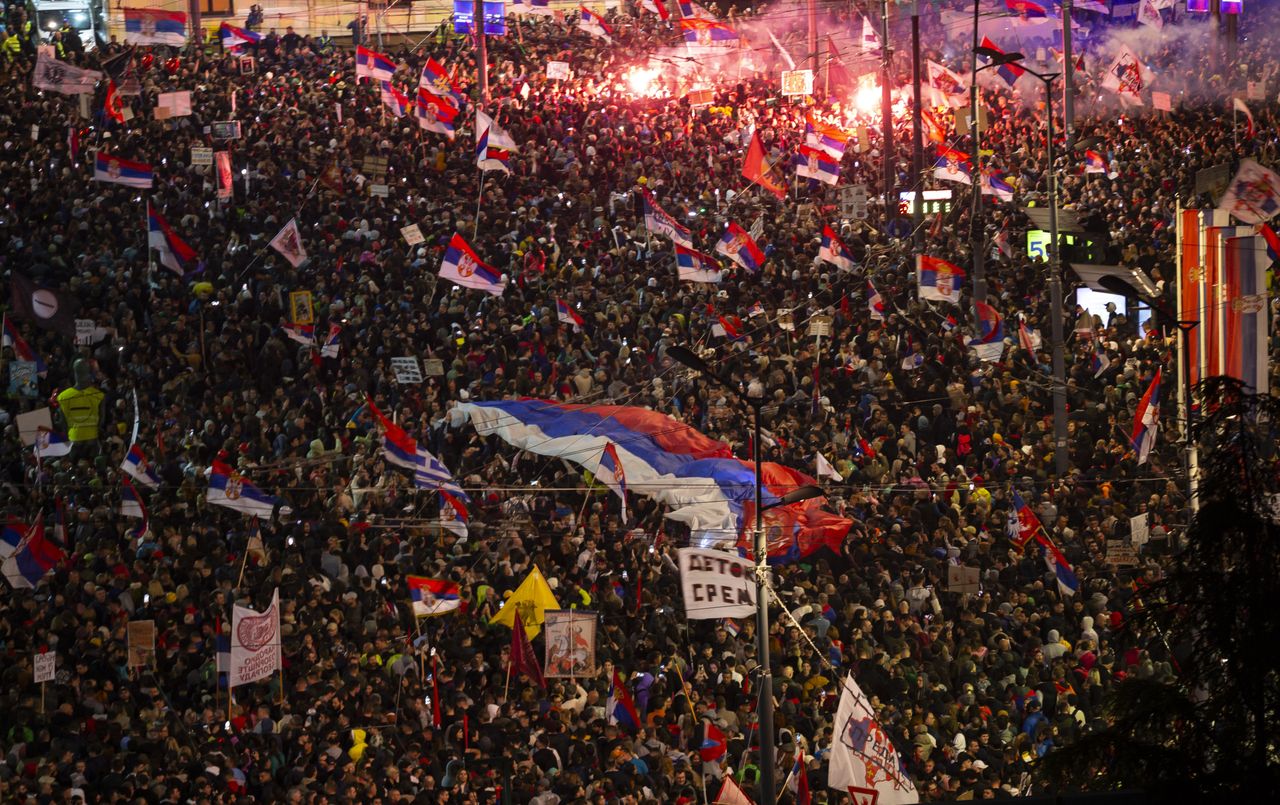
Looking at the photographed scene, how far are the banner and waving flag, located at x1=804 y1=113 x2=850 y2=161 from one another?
19867 millimetres

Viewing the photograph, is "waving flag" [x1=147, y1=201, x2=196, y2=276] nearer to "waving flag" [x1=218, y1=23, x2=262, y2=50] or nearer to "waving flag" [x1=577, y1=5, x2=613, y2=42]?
"waving flag" [x1=218, y1=23, x2=262, y2=50]

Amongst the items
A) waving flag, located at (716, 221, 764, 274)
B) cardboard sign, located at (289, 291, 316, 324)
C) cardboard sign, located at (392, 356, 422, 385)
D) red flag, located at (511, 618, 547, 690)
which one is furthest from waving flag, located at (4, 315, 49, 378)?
waving flag, located at (716, 221, 764, 274)

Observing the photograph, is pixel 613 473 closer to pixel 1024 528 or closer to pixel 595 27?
pixel 1024 528

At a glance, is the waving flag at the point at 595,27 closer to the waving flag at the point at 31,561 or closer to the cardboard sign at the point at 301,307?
the cardboard sign at the point at 301,307

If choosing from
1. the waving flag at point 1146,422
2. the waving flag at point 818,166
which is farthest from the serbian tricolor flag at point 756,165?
the waving flag at point 1146,422

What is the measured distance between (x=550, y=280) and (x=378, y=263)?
2941 mm

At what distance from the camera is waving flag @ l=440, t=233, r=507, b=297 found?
28.8 meters

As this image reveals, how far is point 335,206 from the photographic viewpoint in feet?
109

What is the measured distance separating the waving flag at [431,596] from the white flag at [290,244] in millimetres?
10206

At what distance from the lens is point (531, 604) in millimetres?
21094

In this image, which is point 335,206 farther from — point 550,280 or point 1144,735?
point 1144,735

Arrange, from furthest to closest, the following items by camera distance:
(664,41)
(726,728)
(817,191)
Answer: (664,41), (817,191), (726,728)

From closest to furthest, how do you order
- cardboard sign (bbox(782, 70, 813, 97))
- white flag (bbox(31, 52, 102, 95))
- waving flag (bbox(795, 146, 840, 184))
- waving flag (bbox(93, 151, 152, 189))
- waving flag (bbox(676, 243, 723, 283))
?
waving flag (bbox(676, 243, 723, 283)), waving flag (bbox(93, 151, 152, 189)), white flag (bbox(31, 52, 102, 95)), waving flag (bbox(795, 146, 840, 184)), cardboard sign (bbox(782, 70, 813, 97))

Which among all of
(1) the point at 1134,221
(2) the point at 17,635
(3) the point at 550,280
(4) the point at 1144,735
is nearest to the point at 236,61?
(3) the point at 550,280
